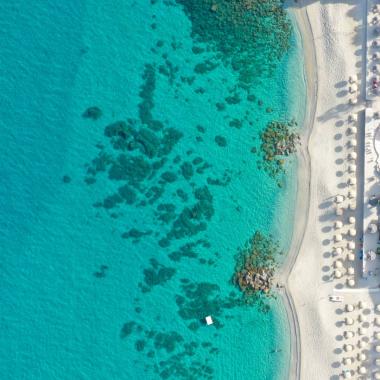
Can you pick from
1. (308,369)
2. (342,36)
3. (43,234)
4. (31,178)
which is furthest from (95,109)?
(308,369)

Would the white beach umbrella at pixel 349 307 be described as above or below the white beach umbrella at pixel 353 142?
below

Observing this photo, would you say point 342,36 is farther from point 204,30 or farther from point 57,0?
point 57,0

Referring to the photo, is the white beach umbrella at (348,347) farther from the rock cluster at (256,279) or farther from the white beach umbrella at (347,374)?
the rock cluster at (256,279)

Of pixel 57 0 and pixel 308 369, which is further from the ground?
pixel 57 0

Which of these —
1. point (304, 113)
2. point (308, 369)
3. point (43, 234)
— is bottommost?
point (308, 369)

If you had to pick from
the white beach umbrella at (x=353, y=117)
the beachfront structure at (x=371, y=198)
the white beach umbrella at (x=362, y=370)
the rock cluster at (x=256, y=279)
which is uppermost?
the white beach umbrella at (x=353, y=117)

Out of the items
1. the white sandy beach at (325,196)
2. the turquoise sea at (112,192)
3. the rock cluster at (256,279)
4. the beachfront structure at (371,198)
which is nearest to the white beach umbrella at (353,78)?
the white sandy beach at (325,196)

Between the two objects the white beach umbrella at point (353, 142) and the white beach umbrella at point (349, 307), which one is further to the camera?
the white beach umbrella at point (353, 142)

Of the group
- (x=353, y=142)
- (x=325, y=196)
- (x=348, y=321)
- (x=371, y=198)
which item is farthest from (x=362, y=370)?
(x=353, y=142)
